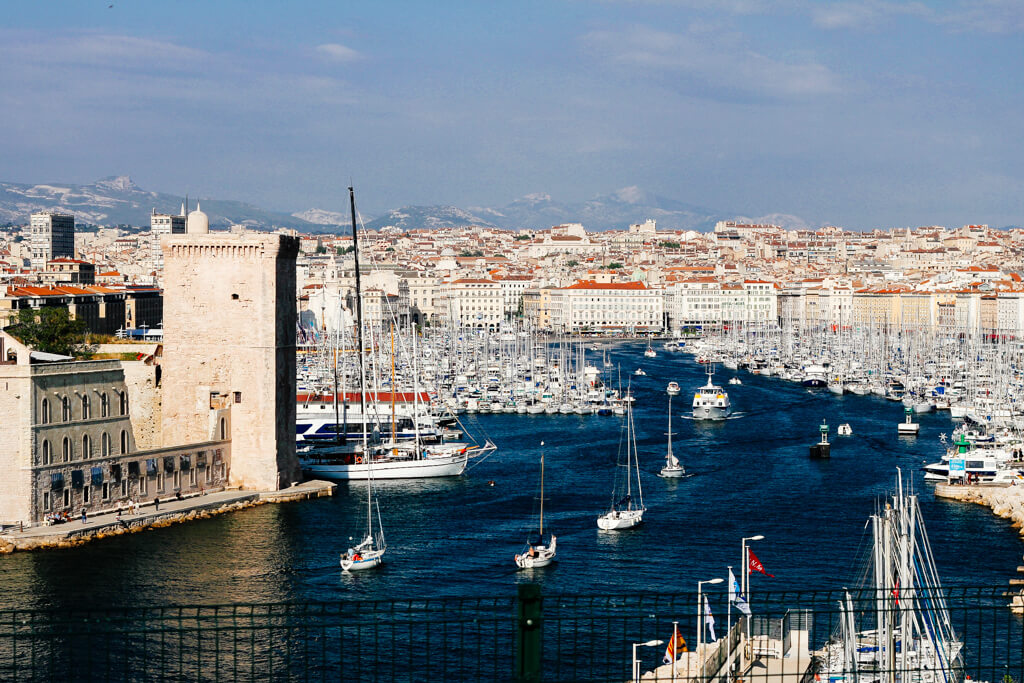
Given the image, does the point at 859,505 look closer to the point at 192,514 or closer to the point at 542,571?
the point at 542,571

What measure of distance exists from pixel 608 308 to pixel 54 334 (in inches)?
1972

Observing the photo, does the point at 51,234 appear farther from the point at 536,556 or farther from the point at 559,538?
the point at 536,556

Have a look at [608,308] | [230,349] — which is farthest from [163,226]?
[230,349]

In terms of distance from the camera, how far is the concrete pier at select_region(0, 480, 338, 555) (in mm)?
14195

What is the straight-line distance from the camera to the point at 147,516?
50.7 ft

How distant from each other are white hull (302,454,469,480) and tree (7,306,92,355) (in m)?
3.69

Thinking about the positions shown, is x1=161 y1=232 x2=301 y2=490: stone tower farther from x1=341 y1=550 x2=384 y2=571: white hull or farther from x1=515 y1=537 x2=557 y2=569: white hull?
x1=515 y1=537 x2=557 y2=569: white hull

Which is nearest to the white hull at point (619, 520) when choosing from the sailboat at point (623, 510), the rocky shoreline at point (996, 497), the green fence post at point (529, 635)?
the sailboat at point (623, 510)

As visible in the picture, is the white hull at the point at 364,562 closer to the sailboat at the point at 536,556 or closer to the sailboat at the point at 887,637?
the sailboat at the point at 536,556

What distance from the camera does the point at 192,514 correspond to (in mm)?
15969

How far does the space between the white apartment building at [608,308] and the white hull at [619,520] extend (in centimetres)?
5163

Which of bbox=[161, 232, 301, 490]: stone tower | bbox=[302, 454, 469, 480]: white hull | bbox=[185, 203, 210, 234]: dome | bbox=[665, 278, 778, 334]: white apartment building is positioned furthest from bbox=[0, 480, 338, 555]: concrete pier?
bbox=[665, 278, 778, 334]: white apartment building

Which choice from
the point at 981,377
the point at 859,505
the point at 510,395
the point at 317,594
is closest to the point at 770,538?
the point at 859,505

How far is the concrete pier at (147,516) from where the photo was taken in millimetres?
14195
